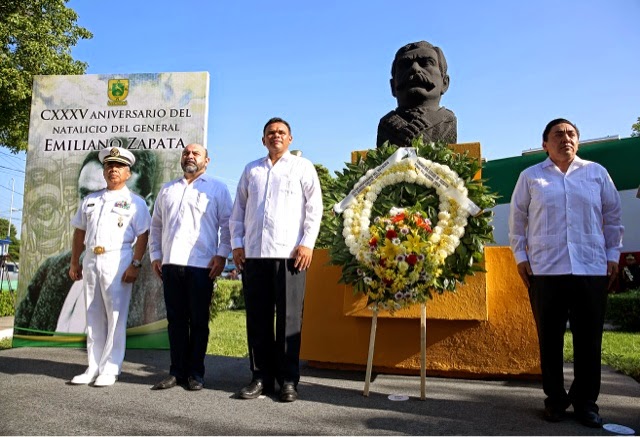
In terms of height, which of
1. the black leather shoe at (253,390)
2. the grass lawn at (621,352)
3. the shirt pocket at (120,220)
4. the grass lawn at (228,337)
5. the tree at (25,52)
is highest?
the tree at (25,52)

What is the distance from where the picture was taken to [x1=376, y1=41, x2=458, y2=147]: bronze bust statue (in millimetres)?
4672

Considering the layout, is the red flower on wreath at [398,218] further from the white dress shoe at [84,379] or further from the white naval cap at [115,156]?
the white dress shoe at [84,379]

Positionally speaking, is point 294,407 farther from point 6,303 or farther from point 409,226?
point 6,303

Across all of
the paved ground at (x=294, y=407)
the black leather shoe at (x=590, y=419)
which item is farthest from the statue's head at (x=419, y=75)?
the black leather shoe at (x=590, y=419)

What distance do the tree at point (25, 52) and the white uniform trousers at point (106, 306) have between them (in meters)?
7.27

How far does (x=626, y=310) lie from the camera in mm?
8703

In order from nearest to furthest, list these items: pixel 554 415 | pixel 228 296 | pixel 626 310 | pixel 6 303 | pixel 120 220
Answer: pixel 554 415
pixel 120 220
pixel 626 310
pixel 6 303
pixel 228 296

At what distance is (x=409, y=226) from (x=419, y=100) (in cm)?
188

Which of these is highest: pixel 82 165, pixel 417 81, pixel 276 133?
pixel 417 81

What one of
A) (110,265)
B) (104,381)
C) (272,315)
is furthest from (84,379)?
(272,315)

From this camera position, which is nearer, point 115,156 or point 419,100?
point 115,156

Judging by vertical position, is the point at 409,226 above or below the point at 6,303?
above

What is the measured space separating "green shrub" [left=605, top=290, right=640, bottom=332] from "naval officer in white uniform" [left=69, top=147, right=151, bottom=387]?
26.7 ft

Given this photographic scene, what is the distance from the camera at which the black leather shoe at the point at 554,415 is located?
2.86 metres
